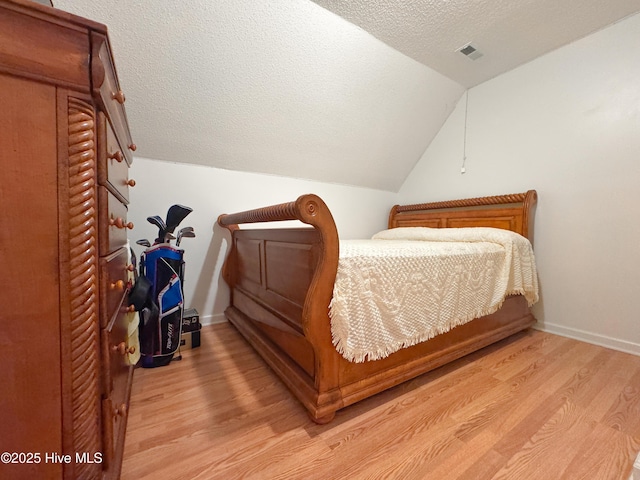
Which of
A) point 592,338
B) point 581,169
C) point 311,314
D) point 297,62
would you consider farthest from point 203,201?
point 592,338

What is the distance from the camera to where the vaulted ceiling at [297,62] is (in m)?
1.48

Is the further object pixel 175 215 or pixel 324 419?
pixel 175 215

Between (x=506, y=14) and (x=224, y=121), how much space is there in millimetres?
2024

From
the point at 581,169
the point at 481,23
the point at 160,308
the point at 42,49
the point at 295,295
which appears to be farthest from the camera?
the point at 581,169

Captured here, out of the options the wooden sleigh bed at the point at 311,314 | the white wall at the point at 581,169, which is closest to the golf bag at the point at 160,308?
the wooden sleigh bed at the point at 311,314

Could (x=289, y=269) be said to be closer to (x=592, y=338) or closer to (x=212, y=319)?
(x=212, y=319)

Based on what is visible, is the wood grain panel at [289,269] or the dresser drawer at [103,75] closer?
the dresser drawer at [103,75]

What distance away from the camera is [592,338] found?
70.8 inches

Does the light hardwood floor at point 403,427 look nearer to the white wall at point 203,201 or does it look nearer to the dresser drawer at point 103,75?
the white wall at point 203,201

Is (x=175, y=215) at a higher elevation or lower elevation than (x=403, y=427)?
higher

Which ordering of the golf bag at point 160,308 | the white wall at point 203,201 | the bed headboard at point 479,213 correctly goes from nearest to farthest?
the golf bag at point 160,308 → the white wall at point 203,201 → the bed headboard at point 479,213

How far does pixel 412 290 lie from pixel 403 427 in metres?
0.54

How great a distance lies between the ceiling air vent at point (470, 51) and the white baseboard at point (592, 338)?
7.21 feet

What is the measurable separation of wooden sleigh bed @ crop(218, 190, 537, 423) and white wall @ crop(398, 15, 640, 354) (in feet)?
0.70
